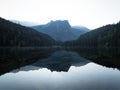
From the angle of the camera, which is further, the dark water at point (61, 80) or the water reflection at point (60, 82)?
the dark water at point (61, 80)

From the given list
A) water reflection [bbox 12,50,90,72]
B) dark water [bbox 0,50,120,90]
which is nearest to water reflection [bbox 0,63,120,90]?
dark water [bbox 0,50,120,90]

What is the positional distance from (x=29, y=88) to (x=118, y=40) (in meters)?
184

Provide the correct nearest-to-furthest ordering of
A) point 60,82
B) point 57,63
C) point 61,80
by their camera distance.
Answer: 1. point 60,82
2. point 61,80
3. point 57,63

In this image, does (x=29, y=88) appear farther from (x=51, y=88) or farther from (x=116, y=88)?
(x=116, y=88)

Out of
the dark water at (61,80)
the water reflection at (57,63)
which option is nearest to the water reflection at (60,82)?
the dark water at (61,80)

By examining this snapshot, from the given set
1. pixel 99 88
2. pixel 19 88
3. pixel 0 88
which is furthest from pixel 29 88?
pixel 99 88

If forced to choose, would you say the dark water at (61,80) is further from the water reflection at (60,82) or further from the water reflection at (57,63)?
the water reflection at (57,63)

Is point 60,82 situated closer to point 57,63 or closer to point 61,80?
point 61,80

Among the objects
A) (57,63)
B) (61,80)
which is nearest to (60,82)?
(61,80)

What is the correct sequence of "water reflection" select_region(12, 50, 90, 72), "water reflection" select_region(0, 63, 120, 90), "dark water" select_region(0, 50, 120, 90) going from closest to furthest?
"water reflection" select_region(0, 63, 120, 90) < "dark water" select_region(0, 50, 120, 90) < "water reflection" select_region(12, 50, 90, 72)

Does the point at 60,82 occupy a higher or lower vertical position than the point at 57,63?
higher

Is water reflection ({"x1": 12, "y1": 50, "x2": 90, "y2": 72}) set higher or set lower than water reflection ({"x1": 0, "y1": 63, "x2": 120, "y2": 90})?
lower

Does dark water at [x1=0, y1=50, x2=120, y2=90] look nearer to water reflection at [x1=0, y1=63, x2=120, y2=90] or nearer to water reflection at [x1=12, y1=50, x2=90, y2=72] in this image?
water reflection at [x1=0, y1=63, x2=120, y2=90]

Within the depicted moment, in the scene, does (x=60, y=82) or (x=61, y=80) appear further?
(x=61, y=80)
